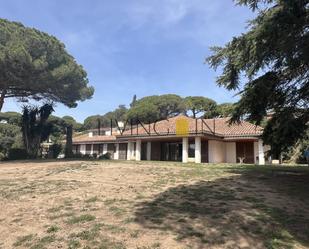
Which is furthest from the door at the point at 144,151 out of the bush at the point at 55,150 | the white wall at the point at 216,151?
the bush at the point at 55,150

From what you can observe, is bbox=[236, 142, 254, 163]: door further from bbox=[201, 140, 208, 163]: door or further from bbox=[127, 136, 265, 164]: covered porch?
bbox=[201, 140, 208, 163]: door

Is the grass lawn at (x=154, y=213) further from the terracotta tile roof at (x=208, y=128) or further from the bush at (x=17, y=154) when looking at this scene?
the bush at (x=17, y=154)

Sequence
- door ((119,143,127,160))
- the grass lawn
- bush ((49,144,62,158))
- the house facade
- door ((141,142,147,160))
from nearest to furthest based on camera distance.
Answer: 1. the grass lawn
2. the house facade
3. door ((141,142,147,160))
4. bush ((49,144,62,158))
5. door ((119,143,127,160))

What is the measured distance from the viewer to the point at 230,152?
35281 millimetres

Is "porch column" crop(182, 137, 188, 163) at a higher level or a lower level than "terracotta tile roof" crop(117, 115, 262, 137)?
lower

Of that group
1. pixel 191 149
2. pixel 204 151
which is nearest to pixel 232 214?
pixel 191 149

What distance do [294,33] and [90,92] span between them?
90.2 feet

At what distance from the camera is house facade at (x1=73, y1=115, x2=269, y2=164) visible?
32594mm

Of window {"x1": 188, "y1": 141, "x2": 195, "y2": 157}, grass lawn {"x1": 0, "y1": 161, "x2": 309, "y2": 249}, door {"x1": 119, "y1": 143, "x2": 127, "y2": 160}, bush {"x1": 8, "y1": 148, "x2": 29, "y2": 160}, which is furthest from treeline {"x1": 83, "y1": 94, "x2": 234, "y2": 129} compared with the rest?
grass lawn {"x1": 0, "y1": 161, "x2": 309, "y2": 249}

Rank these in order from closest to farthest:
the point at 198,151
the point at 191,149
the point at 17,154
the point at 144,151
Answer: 1. the point at 198,151
2. the point at 17,154
3. the point at 191,149
4. the point at 144,151

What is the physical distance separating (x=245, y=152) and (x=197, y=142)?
17.6 feet

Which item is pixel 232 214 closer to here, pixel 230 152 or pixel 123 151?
pixel 230 152

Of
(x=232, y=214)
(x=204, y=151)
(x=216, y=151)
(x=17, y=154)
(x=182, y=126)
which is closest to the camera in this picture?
(x=232, y=214)

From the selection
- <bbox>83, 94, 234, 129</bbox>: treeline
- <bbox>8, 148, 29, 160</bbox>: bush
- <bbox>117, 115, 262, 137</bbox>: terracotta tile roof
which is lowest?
<bbox>8, 148, 29, 160</bbox>: bush
